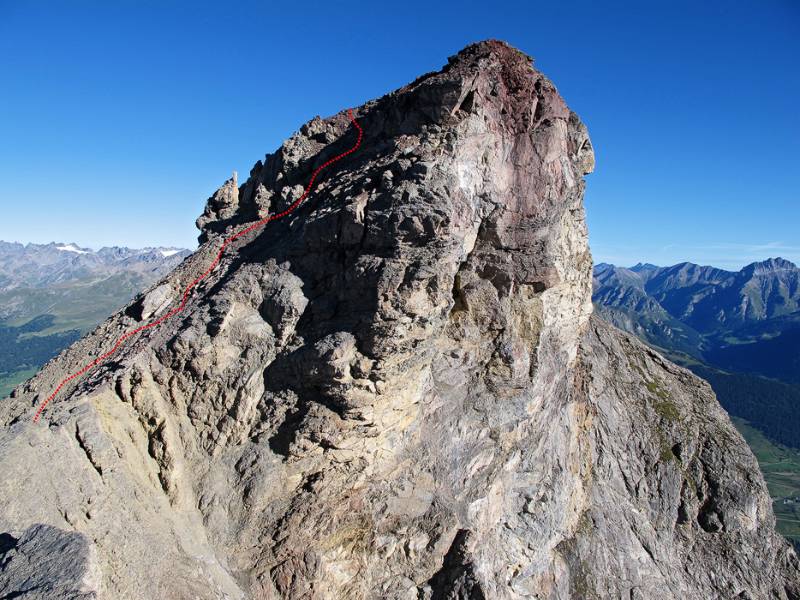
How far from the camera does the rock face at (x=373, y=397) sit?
21797 mm

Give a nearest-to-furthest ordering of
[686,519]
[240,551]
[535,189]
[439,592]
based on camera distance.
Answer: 1. [240,551]
2. [439,592]
3. [535,189]
4. [686,519]

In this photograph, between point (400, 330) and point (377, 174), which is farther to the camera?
point (377, 174)

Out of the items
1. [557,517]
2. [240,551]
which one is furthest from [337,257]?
[557,517]

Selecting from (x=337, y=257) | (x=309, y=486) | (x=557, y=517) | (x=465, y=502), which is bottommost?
(x=557, y=517)

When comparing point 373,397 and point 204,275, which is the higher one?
point 204,275

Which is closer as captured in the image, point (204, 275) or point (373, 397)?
point (373, 397)

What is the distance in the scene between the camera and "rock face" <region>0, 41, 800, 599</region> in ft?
71.5

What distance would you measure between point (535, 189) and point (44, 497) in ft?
95.0

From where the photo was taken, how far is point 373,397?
2419 centimetres

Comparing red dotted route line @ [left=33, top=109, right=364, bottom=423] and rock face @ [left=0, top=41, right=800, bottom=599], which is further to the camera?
red dotted route line @ [left=33, top=109, right=364, bottom=423]

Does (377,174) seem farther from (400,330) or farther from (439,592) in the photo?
(439,592)

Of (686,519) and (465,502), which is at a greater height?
(465,502)

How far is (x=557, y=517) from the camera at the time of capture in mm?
31828

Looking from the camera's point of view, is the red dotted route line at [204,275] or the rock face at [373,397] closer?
the rock face at [373,397]
